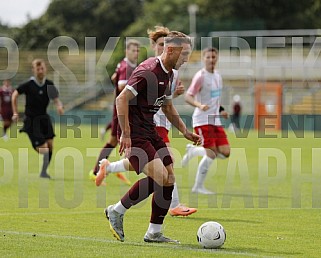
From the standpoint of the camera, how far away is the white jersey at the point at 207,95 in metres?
13.9

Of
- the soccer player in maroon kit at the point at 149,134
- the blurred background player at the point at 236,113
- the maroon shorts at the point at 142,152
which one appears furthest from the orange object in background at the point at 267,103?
the maroon shorts at the point at 142,152

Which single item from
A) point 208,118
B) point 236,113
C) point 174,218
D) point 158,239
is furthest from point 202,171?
point 236,113

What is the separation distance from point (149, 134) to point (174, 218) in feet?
7.81

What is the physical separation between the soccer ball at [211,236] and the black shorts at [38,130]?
8.10 metres

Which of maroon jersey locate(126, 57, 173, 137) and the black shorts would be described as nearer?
maroon jersey locate(126, 57, 173, 137)

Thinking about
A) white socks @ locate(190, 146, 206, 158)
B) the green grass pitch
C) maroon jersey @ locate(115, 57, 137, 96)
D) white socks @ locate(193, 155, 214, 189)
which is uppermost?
maroon jersey @ locate(115, 57, 137, 96)

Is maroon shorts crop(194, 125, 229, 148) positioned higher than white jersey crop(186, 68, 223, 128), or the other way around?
white jersey crop(186, 68, 223, 128)

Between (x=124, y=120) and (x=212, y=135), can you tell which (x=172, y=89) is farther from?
(x=212, y=135)

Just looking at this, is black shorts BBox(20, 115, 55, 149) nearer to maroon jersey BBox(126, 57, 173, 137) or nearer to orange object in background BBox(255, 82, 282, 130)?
maroon jersey BBox(126, 57, 173, 137)

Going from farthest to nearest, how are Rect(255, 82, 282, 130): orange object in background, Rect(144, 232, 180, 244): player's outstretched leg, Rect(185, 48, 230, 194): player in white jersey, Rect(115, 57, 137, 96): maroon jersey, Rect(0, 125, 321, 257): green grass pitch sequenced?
Rect(255, 82, 282, 130): orange object in background
Rect(115, 57, 137, 96): maroon jersey
Rect(185, 48, 230, 194): player in white jersey
Rect(144, 232, 180, 244): player's outstretched leg
Rect(0, 125, 321, 257): green grass pitch

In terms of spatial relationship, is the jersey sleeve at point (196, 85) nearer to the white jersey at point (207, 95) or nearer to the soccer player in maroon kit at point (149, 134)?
the white jersey at point (207, 95)

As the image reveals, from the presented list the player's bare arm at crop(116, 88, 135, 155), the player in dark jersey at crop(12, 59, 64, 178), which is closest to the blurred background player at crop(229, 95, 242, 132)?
the player in dark jersey at crop(12, 59, 64, 178)

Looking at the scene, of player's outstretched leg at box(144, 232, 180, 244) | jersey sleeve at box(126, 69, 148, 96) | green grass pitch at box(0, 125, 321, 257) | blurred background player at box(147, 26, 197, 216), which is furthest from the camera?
blurred background player at box(147, 26, 197, 216)

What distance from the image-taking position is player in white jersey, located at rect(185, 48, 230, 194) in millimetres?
13867
